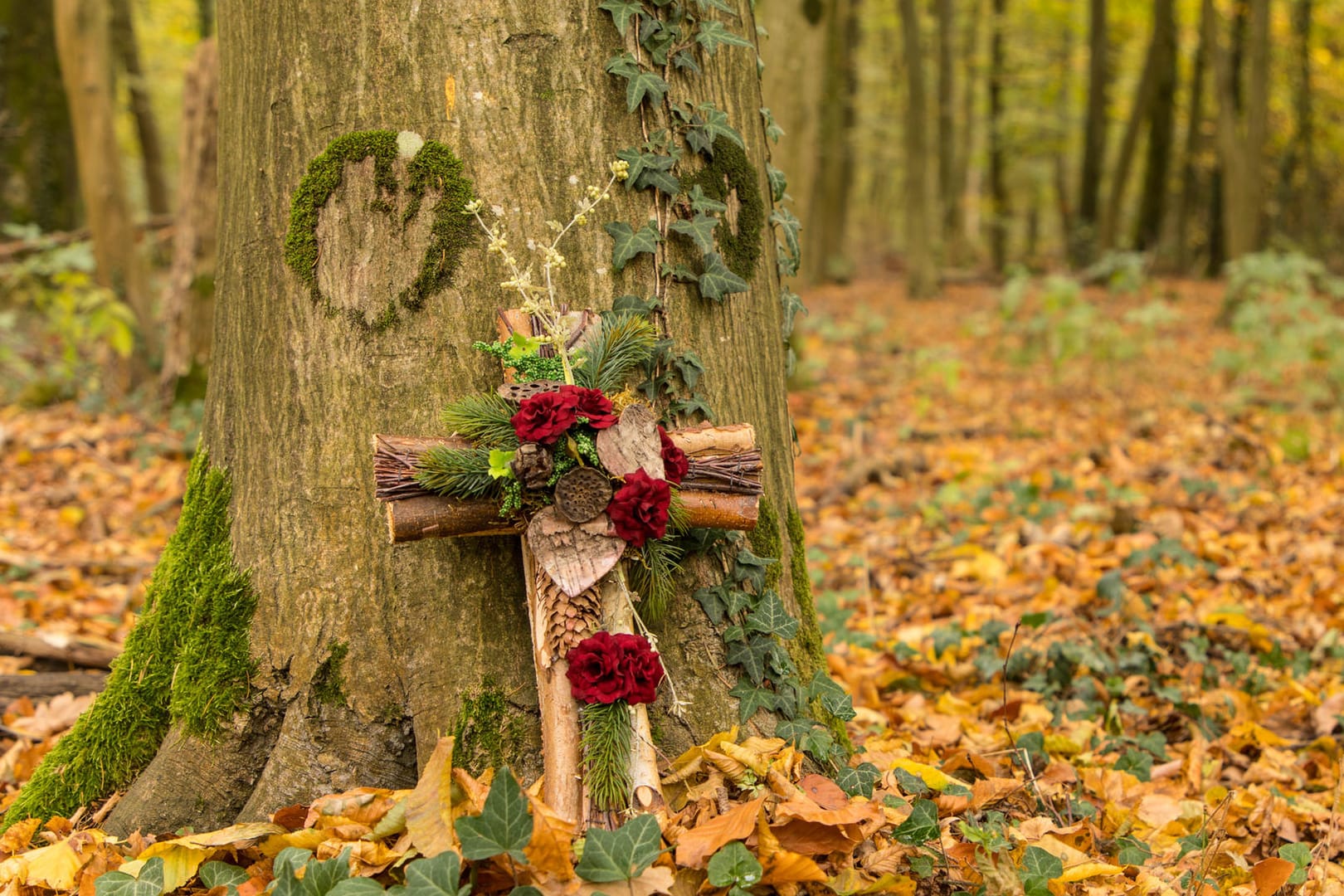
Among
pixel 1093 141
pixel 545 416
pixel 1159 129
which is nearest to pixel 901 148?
pixel 1093 141

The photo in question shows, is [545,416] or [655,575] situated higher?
[545,416]

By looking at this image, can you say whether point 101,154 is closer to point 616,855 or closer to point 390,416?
point 390,416

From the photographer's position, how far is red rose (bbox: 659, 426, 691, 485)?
2041mm

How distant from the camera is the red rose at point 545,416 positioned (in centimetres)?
192

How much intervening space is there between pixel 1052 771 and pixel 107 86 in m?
8.55

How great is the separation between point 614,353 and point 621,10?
0.79 metres

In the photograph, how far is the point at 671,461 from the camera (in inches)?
80.4

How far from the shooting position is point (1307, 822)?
8.75ft

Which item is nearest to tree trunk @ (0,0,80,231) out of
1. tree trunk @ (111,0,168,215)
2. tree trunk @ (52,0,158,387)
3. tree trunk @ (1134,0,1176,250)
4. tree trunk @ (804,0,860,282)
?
tree trunk @ (52,0,158,387)

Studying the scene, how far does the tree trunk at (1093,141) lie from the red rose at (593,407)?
18002mm

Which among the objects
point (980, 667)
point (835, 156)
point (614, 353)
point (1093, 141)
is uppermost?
point (835, 156)

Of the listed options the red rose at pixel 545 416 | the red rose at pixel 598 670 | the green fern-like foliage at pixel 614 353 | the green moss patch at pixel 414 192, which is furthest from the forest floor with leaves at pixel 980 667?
the green moss patch at pixel 414 192

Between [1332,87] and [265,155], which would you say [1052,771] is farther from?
[1332,87]

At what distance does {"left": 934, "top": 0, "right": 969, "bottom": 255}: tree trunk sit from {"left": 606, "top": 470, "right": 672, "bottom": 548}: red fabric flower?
17.9m
